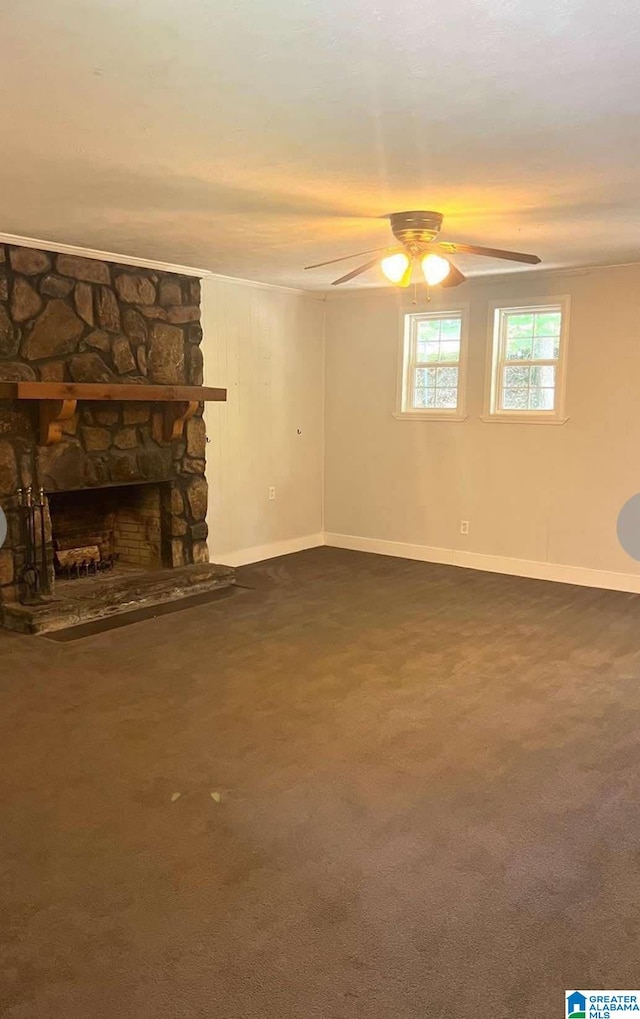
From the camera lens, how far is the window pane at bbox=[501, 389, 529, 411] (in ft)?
20.0

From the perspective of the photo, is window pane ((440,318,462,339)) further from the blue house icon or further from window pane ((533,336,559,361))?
the blue house icon

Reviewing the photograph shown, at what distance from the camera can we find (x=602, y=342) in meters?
5.59

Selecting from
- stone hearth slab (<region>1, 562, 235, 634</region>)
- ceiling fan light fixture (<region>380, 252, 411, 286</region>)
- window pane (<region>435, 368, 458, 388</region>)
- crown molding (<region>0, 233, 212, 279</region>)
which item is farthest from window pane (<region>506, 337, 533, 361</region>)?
stone hearth slab (<region>1, 562, 235, 634</region>)

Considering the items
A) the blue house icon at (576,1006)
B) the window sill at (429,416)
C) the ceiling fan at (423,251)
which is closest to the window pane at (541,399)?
the window sill at (429,416)

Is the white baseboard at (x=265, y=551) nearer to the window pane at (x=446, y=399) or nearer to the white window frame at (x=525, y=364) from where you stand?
the window pane at (x=446, y=399)

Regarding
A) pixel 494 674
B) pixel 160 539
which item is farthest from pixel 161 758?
pixel 160 539

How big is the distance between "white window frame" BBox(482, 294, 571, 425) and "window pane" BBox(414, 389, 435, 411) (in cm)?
55

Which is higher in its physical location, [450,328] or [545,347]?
[450,328]

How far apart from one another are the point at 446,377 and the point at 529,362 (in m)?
0.76

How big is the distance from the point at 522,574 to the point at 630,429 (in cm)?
141

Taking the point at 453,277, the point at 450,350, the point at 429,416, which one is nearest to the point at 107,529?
the point at 429,416

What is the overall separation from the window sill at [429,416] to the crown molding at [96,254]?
2.03 m

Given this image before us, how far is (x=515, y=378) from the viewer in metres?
6.13

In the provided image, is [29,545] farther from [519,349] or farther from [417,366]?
[519,349]
